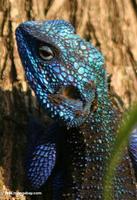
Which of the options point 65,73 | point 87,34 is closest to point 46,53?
point 65,73

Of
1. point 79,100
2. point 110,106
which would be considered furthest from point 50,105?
point 110,106

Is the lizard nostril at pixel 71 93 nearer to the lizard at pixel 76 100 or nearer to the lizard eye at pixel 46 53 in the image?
the lizard at pixel 76 100

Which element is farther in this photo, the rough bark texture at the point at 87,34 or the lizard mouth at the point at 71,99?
the rough bark texture at the point at 87,34

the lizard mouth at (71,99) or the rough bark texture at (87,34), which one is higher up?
the rough bark texture at (87,34)

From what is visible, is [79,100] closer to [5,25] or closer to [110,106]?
[110,106]

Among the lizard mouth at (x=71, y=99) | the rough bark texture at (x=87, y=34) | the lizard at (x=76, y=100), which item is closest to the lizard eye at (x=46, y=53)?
the lizard at (x=76, y=100)

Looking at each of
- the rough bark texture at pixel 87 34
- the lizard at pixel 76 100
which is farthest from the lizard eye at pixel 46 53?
the rough bark texture at pixel 87 34

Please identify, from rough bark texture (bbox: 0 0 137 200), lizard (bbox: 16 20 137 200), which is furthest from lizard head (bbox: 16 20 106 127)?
rough bark texture (bbox: 0 0 137 200)

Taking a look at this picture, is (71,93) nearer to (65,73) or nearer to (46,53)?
(65,73)

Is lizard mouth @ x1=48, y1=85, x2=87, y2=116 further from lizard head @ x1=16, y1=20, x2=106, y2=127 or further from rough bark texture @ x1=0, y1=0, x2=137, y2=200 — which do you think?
rough bark texture @ x1=0, y1=0, x2=137, y2=200
